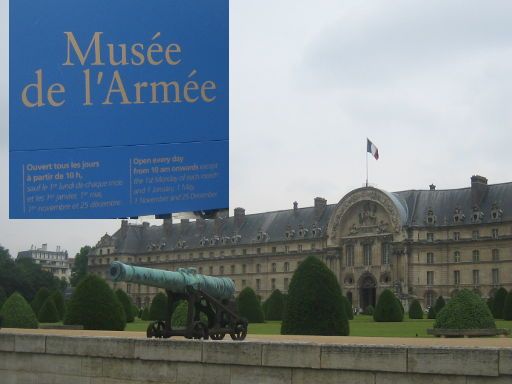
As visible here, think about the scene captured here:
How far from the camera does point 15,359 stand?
14.0m

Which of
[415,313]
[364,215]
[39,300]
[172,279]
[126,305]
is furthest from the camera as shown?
[364,215]

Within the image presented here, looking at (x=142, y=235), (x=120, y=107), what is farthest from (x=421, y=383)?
(x=142, y=235)

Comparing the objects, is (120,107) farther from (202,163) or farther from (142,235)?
(142,235)

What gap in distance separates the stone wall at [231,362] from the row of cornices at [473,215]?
69.0m

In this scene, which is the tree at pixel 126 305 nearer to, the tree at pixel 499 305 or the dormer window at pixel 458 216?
the tree at pixel 499 305

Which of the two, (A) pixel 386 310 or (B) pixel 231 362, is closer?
(B) pixel 231 362

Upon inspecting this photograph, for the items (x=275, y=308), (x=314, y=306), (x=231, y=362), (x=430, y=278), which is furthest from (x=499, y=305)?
(x=231, y=362)

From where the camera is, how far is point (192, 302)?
13492 mm

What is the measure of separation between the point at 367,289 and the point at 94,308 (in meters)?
60.4

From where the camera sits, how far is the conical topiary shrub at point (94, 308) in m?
26.9

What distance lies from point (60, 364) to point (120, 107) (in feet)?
14.1

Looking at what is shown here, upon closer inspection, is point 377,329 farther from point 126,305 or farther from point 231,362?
point 231,362

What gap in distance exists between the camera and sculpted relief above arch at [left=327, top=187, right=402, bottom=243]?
83.1 meters

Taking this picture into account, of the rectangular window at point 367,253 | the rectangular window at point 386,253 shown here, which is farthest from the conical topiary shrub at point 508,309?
the rectangular window at point 367,253
